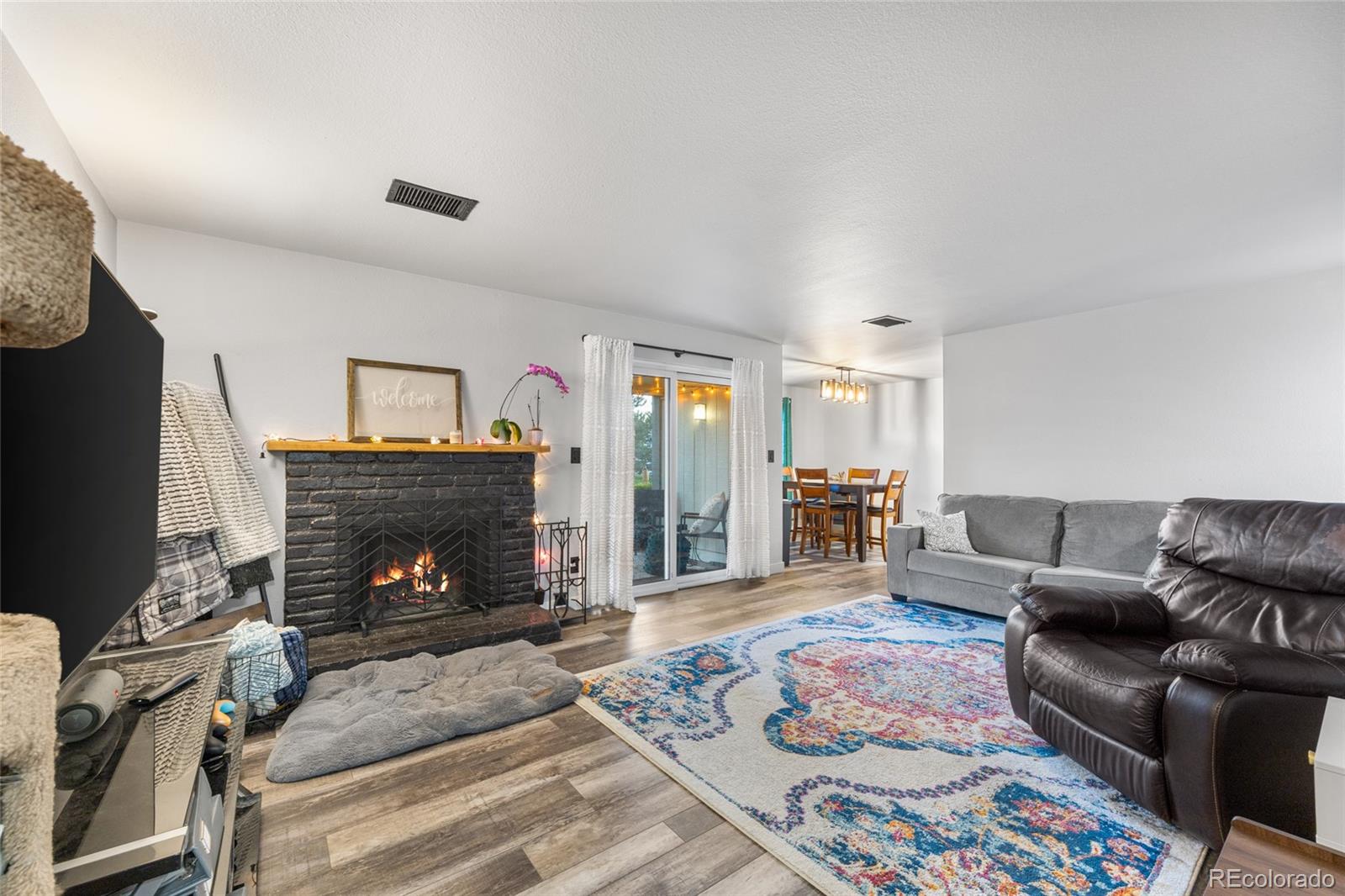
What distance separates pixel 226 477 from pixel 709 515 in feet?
12.1

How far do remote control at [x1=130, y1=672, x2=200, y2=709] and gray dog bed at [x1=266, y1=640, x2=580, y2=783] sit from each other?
112 cm

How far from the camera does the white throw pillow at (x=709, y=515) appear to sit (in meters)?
5.35

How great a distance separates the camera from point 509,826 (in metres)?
1.82

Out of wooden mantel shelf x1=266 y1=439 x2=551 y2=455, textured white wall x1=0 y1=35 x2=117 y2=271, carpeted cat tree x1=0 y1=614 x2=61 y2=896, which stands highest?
textured white wall x1=0 y1=35 x2=117 y2=271

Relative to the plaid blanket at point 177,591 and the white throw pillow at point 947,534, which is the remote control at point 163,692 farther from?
the white throw pillow at point 947,534

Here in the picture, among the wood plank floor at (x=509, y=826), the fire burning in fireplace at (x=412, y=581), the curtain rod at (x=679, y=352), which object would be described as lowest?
the wood plank floor at (x=509, y=826)

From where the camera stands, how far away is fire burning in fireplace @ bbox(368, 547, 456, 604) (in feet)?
11.6

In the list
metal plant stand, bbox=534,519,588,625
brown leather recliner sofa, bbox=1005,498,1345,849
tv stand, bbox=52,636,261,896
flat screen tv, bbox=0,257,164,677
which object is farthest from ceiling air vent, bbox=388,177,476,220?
brown leather recliner sofa, bbox=1005,498,1345,849

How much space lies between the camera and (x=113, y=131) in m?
2.08

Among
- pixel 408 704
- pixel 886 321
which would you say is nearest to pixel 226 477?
pixel 408 704

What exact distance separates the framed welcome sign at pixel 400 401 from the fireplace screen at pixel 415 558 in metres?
0.46

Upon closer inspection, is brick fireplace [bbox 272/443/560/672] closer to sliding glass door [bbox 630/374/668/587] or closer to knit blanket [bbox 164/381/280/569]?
knit blanket [bbox 164/381/280/569]

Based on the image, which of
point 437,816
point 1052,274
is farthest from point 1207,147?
point 437,816

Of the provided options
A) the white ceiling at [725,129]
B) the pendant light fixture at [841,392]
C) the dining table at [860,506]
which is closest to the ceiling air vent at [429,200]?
the white ceiling at [725,129]
